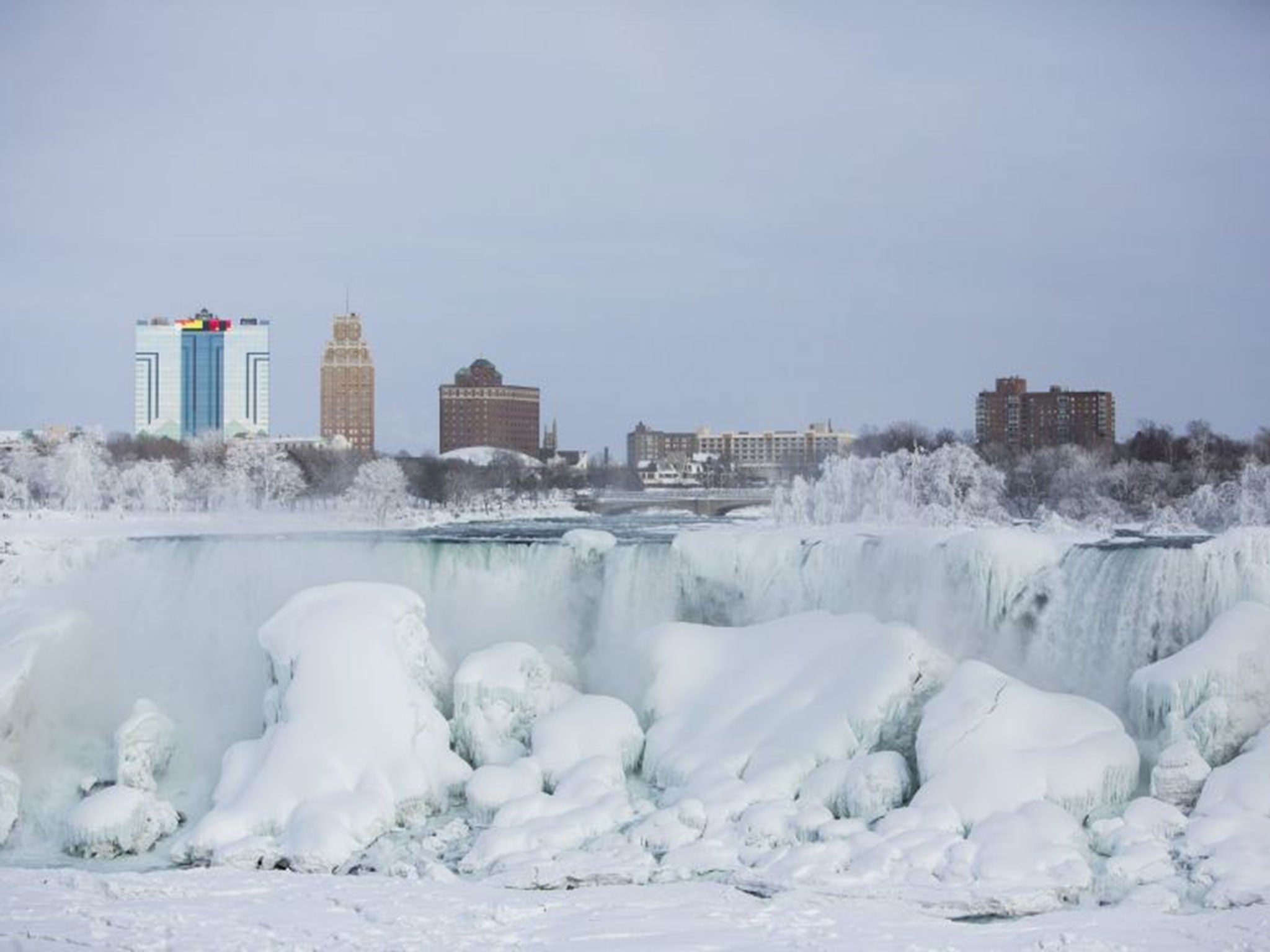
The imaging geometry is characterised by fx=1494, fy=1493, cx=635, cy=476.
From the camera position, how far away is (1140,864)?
52.6 ft

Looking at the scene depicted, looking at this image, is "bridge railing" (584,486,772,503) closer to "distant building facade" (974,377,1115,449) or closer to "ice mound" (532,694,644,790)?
"distant building facade" (974,377,1115,449)

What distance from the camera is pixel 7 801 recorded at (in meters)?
20.3

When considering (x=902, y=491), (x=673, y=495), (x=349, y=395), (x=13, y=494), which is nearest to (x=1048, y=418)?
(x=673, y=495)

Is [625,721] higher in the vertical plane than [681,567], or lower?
lower

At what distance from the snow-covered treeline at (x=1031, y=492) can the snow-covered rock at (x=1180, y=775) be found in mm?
22211

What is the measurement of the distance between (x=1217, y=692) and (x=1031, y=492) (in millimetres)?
34742

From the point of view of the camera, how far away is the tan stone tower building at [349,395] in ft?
479

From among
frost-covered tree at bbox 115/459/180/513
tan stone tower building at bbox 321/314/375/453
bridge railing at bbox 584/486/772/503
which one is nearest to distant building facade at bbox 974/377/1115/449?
bridge railing at bbox 584/486/772/503

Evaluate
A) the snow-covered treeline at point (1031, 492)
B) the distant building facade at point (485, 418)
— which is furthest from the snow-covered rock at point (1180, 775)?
the distant building facade at point (485, 418)

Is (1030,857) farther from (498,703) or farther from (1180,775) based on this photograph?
(498,703)

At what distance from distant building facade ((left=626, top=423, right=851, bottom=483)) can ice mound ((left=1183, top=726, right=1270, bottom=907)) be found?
69495 millimetres

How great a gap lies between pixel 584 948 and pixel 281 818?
6.77 metres

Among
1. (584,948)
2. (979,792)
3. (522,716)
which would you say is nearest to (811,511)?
(522,716)

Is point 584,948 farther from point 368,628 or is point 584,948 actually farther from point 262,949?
point 368,628
